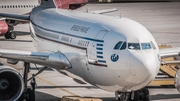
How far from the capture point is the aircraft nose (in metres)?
18.6

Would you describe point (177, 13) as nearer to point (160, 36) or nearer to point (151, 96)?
point (160, 36)

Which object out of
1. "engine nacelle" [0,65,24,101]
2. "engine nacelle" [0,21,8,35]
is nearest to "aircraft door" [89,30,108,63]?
"engine nacelle" [0,65,24,101]

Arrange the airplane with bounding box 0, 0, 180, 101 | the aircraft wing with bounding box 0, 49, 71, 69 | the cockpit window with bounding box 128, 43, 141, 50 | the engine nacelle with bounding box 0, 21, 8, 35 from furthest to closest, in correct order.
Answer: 1. the engine nacelle with bounding box 0, 21, 8, 35
2. the aircraft wing with bounding box 0, 49, 71, 69
3. the cockpit window with bounding box 128, 43, 141, 50
4. the airplane with bounding box 0, 0, 180, 101

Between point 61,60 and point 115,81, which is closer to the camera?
point 115,81

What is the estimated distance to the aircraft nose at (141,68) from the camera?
18.6 meters

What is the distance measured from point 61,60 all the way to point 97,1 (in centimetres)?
6936

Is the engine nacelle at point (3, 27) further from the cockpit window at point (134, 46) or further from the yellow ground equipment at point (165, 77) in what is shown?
the cockpit window at point (134, 46)

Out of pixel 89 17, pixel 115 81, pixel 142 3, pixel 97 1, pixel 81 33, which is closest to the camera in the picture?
pixel 115 81

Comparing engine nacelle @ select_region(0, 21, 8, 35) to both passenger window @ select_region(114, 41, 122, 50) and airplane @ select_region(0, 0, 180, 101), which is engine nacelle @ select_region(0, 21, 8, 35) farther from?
passenger window @ select_region(114, 41, 122, 50)

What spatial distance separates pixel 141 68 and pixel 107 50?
5.55 ft

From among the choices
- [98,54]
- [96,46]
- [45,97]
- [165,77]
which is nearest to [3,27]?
[165,77]

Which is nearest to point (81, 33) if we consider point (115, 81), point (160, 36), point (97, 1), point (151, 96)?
point (115, 81)

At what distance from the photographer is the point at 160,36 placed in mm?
49031

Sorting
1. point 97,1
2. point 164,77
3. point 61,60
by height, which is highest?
point 61,60
